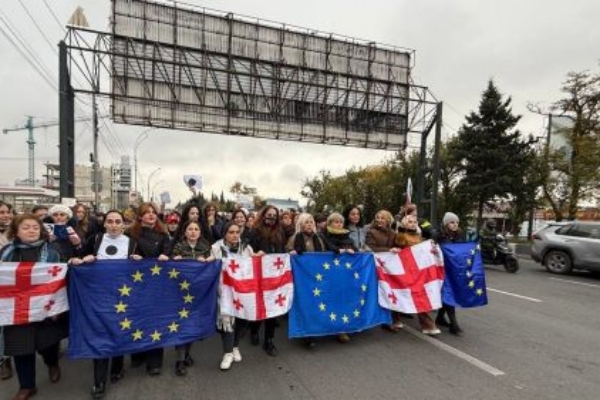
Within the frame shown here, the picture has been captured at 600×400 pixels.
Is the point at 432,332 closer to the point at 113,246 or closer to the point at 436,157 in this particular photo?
the point at 113,246

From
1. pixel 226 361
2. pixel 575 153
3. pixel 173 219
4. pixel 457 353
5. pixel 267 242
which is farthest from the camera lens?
pixel 575 153

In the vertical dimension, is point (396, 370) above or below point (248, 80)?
below

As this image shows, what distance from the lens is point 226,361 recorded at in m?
5.05

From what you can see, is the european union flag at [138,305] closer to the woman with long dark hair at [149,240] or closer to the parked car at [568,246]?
the woman with long dark hair at [149,240]

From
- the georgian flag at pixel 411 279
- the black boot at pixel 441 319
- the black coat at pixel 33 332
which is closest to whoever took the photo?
the black coat at pixel 33 332

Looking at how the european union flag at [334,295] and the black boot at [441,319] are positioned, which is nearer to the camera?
the european union flag at [334,295]

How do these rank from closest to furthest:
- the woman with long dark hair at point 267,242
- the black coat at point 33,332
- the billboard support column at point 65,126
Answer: the black coat at point 33,332 < the woman with long dark hair at point 267,242 < the billboard support column at point 65,126

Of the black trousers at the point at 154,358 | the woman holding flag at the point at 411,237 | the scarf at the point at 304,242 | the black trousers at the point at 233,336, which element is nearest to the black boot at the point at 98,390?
the black trousers at the point at 154,358

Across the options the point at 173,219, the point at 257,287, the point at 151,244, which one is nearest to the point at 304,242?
the point at 257,287

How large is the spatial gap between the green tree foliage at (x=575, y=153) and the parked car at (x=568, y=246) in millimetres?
8540

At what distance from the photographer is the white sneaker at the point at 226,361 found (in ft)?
16.4

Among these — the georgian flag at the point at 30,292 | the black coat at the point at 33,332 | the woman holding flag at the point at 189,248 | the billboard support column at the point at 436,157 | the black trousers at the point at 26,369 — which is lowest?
the black trousers at the point at 26,369

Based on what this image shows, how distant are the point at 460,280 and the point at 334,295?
1999 millimetres

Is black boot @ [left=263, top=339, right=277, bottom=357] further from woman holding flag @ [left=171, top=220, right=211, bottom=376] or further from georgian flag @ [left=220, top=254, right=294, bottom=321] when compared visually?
woman holding flag @ [left=171, top=220, right=211, bottom=376]
